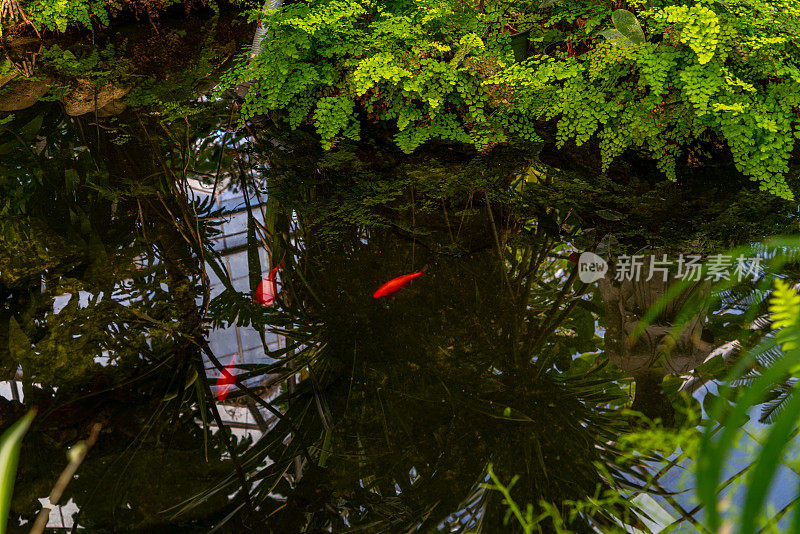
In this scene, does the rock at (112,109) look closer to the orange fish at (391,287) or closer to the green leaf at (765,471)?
the orange fish at (391,287)

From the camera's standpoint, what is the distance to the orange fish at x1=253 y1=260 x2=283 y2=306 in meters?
1.80

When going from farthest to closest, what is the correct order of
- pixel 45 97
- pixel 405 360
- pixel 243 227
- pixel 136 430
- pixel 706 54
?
pixel 45 97 < pixel 243 227 < pixel 706 54 < pixel 405 360 < pixel 136 430

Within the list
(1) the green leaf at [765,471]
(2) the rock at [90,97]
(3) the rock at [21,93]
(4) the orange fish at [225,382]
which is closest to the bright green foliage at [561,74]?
(2) the rock at [90,97]

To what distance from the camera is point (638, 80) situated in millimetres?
2203

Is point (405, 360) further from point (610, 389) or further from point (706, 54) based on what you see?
point (706, 54)

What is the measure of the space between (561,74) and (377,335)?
1298 mm

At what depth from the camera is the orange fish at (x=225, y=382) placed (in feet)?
4.93

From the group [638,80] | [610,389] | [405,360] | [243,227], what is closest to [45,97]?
[243,227]

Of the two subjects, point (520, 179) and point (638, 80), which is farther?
point (520, 179)

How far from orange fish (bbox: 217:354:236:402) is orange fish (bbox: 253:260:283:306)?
0.92ft

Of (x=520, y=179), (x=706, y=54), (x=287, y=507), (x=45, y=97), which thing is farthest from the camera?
(x=45, y=97)

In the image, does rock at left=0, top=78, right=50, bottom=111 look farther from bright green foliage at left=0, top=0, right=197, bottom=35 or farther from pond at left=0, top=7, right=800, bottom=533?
pond at left=0, top=7, right=800, bottom=533

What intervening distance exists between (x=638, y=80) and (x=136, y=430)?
212 centimetres

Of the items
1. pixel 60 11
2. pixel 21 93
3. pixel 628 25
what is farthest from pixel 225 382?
pixel 60 11
